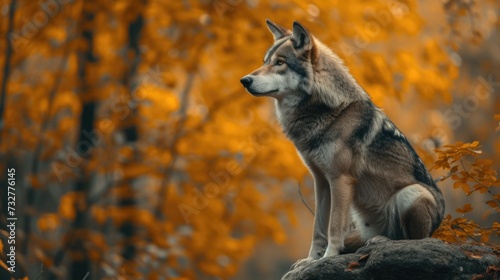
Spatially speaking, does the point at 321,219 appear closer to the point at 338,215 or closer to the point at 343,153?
the point at 338,215

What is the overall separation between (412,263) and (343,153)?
3.31 feet

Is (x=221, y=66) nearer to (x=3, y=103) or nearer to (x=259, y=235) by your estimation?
(x=259, y=235)

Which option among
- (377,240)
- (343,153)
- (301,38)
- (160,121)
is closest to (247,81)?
(301,38)

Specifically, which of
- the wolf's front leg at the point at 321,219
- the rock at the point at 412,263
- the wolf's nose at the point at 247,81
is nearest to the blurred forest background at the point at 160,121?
the wolf's front leg at the point at 321,219

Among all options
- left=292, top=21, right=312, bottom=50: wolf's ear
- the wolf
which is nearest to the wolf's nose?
the wolf

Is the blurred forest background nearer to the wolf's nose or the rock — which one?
the rock

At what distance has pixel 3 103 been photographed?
9.31m

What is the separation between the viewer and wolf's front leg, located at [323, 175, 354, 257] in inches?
220

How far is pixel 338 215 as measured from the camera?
5.59 m

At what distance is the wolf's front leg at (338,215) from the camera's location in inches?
220

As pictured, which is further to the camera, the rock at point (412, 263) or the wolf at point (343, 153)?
the wolf at point (343, 153)

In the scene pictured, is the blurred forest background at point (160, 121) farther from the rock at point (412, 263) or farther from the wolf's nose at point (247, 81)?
the wolf's nose at point (247, 81)

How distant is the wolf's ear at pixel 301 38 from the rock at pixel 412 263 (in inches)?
64.4

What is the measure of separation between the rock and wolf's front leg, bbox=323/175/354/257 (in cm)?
21
